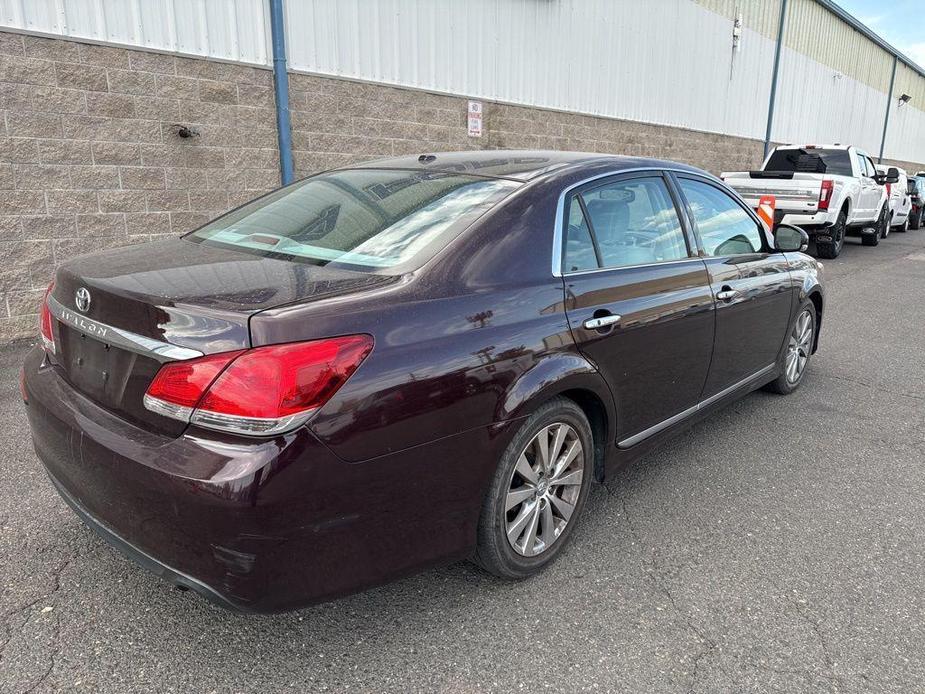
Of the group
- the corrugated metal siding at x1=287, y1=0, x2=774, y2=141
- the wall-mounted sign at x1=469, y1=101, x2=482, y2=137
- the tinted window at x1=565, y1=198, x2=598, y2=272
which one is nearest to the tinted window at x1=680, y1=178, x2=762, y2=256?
the tinted window at x1=565, y1=198, x2=598, y2=272

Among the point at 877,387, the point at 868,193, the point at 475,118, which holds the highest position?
the point at 475,118

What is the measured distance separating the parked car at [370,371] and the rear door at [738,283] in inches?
11.0

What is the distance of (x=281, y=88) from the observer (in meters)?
7.45

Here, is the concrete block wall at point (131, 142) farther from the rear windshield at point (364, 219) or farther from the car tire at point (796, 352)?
the car tire at point (796, 352)

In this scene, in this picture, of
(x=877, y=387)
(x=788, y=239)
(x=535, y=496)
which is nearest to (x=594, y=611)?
(x=535, y=496)

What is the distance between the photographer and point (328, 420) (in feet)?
6.33

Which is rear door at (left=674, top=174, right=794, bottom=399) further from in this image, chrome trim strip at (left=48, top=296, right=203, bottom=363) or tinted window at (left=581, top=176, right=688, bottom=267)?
chrome trim strip at (left=48, top=296, right=203, bottom=363)

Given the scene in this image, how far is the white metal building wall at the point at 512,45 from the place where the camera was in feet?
21.4

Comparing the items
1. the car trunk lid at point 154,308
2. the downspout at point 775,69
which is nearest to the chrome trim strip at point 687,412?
the car trunk lid at point 154,308

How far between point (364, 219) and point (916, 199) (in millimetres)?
23770

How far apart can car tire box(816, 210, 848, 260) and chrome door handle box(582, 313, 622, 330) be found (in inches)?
475

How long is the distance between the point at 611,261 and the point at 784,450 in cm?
188

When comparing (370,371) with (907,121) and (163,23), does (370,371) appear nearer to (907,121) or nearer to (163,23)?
(163,23)

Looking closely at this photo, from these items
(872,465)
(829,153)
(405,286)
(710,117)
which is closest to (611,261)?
(405,286)
